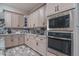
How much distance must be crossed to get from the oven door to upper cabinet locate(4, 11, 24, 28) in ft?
1.96

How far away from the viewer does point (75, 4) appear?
3.86ft

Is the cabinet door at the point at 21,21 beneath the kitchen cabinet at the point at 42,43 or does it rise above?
above

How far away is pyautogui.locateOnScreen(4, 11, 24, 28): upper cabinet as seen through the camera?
1.57 m

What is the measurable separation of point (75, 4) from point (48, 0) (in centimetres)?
44

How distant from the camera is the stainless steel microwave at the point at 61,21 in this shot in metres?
1.21

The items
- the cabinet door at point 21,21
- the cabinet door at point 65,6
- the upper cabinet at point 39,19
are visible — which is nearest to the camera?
the cabinet door at point 65,6

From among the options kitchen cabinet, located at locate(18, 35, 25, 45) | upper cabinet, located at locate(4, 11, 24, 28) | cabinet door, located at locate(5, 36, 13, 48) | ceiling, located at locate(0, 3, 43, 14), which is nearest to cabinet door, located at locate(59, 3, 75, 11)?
ceiling, located at locate(0, 3, 43, 14)

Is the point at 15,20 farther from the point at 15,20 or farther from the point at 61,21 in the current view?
the point at 61,21

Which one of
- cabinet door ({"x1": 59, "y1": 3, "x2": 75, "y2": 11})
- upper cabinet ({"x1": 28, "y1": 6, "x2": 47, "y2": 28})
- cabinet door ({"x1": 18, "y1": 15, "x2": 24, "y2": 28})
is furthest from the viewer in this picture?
upper cabinet ({"x1": 28, "y1": 6, "x2": 47, "y2": 28})

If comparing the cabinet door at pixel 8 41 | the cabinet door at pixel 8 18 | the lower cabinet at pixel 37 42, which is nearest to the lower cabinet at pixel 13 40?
the cabinet door at pixel 8 41

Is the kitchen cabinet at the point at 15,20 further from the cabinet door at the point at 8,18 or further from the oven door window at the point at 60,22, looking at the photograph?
the oven door window at the point at 60,22

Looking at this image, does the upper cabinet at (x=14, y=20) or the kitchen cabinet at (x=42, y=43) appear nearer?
the upper cabinet at (x=14, y=20)

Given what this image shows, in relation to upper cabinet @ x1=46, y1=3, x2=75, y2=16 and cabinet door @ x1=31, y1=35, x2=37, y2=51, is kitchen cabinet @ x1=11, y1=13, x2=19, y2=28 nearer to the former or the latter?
cabinet door @ x1=31, y1=35, x2=37, y2=51

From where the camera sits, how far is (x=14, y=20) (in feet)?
5.41
